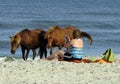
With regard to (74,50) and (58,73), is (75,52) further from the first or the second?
(58,73)

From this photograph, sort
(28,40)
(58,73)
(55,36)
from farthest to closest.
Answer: (55,36) < (28,40) < (58,73)

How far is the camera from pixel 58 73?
1333 cm

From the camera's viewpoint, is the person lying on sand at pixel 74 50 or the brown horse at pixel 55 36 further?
the brown horse at pixel 55 36

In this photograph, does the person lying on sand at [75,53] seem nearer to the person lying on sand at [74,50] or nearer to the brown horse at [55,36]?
the person lying on sand at [74,50]

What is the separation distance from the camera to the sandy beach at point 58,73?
40.6 ft

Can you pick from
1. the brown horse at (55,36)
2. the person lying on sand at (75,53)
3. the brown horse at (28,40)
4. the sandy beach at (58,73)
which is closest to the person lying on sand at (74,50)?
the person lying on sand at (75,53)

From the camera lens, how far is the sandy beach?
488 inches

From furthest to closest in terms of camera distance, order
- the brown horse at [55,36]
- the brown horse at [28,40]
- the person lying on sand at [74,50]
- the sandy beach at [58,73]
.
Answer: the brown horse at [55,36], the brown horse at [28,40], the person lying on sand at [74,50], the sandy beach at [58,73]

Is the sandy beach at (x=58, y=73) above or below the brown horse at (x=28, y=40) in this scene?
below

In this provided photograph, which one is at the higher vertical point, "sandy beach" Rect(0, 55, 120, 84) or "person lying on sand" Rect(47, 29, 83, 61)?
"person lying on sand" Rect(47, 29, 83, 61)

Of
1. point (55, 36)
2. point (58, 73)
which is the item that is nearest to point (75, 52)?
point (58, 73)

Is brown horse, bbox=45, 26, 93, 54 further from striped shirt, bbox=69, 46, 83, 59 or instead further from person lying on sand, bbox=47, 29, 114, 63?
striped shirt, bbox=69, 46, 83, 59

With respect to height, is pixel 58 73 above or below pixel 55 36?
below

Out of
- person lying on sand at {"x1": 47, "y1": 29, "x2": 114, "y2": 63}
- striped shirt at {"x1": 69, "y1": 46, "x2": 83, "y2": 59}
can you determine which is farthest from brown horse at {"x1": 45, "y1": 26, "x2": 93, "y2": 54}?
striped shirt at {"x1": 69, "y1": 46, "x2": 83, "y2": 59}
